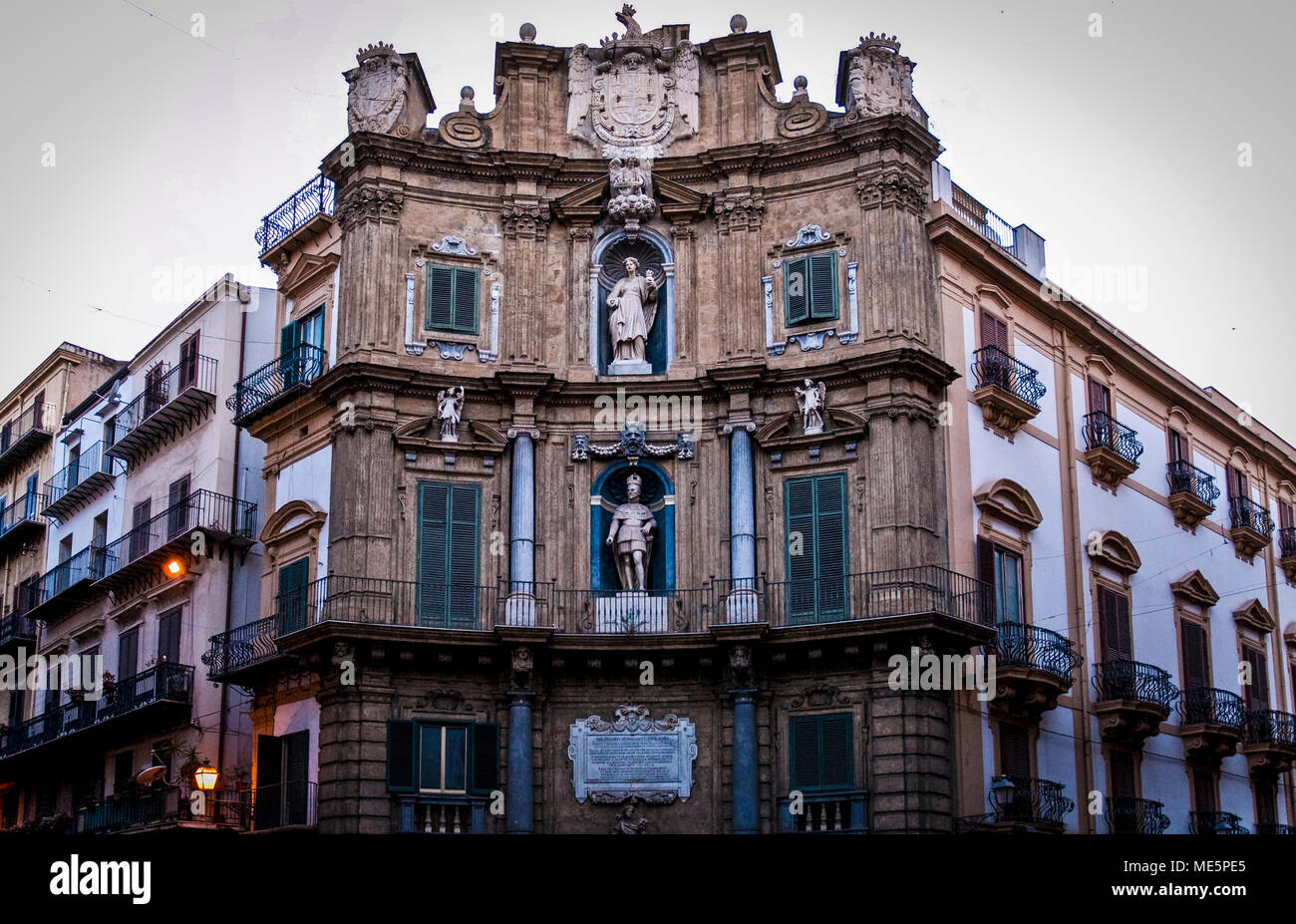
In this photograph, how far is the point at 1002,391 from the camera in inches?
1357

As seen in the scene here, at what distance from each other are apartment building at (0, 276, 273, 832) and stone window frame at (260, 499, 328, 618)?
1.86m

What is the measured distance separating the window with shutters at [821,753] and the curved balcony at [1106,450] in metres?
9.44

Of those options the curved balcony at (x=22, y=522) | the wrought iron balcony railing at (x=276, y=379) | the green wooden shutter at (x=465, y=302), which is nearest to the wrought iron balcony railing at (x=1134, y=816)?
the green wooden shutter at (x=465, y=302)

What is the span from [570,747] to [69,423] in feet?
73.3

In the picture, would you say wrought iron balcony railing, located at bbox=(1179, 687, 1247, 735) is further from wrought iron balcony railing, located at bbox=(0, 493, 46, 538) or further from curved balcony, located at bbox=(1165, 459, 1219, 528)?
wrought iron balcony railing, located at bbox=(0, 493, 46, 538)

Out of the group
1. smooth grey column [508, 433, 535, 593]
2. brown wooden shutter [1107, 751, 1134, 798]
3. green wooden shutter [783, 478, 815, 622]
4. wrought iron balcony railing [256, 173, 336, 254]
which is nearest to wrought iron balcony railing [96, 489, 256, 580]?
wrought iron balcony railing [256, 173, 336, 254]

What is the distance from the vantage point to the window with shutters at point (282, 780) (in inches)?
1275

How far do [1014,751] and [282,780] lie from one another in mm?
13156

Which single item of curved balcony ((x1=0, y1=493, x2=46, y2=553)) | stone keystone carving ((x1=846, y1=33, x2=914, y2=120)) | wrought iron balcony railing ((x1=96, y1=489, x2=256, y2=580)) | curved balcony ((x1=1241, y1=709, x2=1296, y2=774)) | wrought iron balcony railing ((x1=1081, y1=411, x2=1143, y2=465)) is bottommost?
curved balcony ((x1=1241, y1=709, x2=1296, y2=774))

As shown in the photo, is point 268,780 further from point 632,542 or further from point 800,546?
point 800,546

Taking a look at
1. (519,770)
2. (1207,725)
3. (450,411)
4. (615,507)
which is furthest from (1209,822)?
(450,411)

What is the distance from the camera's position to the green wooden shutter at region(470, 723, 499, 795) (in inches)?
1260

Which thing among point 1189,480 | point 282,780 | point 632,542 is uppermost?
point 1189,480
